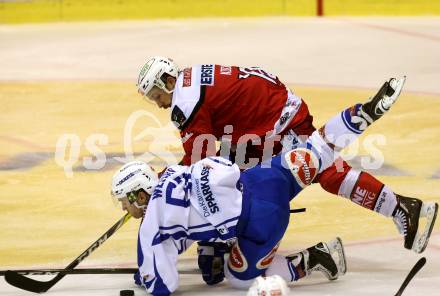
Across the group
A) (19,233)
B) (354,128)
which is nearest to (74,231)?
(19,233)

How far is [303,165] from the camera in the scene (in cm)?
638

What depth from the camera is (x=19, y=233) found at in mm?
7562

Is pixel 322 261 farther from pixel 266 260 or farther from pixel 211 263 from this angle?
pixel 211 263

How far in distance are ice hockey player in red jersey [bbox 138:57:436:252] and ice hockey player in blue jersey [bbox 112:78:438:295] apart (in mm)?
121

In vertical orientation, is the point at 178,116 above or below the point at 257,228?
above

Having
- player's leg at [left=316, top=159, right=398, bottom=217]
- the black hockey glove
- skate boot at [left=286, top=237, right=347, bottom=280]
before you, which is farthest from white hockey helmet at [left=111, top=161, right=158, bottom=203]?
player's leg at [left=316, top=159, right=398, bottom=217]

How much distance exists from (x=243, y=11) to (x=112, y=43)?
2.15 metres

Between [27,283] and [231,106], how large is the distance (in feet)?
4.99

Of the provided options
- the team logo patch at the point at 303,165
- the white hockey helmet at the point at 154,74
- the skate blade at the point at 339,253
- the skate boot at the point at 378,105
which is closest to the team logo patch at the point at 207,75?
the white hockey helmet at the point at 154,74

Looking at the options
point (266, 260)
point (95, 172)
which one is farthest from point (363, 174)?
point (95, 172)

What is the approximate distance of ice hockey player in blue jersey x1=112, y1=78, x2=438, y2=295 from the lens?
6098 millimetres

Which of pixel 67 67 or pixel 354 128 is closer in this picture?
pixel 354 128

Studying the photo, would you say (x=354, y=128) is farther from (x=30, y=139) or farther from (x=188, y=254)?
(x=30, y=139)

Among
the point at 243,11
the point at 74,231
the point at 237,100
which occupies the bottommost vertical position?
the point at 243,11
